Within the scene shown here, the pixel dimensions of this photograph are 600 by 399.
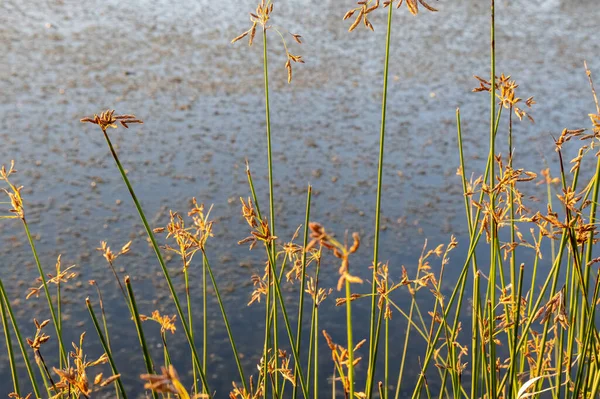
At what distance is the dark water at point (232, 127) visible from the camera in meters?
2.38

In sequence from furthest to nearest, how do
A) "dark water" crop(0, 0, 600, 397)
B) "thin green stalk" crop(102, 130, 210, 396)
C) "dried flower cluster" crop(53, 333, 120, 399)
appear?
"dark water" crop(0, 0, 600, 397), "thin green stalk" crop(102, 130, 210, 396), "dried flower cluster" crop(53, 333, 120, 399)

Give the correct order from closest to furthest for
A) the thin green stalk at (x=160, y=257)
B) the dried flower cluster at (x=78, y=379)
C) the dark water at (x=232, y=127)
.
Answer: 1. the dried flower cluster at (x=78, y=379)
2. the thin green stalk at (x=160, y=257)
3. the dark water at (x=232, y=127)

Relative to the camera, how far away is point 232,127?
3320 millimetres

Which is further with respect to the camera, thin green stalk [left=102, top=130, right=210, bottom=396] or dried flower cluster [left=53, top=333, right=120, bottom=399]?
thin green stalk [left=102, top=130, right=210, bottom=396]

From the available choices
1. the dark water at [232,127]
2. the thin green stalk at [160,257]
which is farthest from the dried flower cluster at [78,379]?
the dark water at [232,127]

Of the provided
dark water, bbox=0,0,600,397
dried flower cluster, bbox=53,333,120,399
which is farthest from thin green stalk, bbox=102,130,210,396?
dark water, bbox=0,0,600,397

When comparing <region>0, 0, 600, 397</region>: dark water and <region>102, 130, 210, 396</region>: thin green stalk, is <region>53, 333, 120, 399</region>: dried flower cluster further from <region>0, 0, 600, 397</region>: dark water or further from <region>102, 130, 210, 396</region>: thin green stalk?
<region>0, 0, 600, 397</region>: dark water

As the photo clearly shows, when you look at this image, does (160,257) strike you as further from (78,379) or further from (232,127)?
(232,127)

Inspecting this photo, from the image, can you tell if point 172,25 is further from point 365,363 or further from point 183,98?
point 365,363

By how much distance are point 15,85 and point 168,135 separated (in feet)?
3.39

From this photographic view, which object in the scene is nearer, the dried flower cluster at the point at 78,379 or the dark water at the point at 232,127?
the dried flower cluster at the point at 78,379

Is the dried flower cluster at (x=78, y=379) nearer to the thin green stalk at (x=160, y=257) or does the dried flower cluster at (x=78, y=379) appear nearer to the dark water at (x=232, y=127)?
the thin green stalk at (x=160, y=257)

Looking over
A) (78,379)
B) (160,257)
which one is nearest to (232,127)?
(160,257)

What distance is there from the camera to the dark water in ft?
7.81
